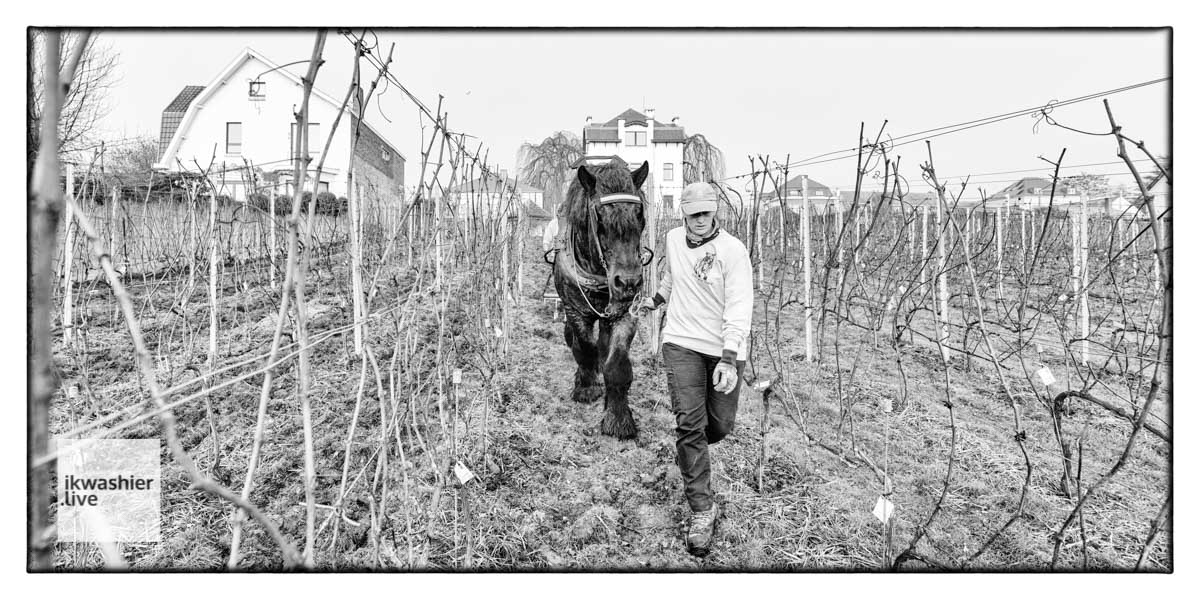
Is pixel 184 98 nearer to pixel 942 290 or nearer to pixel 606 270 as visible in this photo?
pixel 606 270

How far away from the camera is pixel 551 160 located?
20.6 feet

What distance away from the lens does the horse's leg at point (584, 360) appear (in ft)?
12.6

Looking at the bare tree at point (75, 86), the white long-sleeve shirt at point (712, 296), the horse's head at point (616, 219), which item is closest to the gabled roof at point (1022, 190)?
the white long-sleeve shirt at point (712, 296)

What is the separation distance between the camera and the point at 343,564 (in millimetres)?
2076

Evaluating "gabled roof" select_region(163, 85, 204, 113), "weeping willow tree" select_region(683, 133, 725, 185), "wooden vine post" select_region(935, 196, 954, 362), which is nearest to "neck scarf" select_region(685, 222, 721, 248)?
"wooden vine post" select_region(935, 196, 954, 362)

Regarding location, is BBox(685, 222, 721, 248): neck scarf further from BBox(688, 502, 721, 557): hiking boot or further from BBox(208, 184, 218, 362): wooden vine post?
BBox(208, 184, 218, 362): wooden vine post

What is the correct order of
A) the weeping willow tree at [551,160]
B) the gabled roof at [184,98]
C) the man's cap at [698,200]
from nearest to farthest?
the gabled roof at [184,98], the man's cap at [698,200], the weeping willow tree at [551,160]

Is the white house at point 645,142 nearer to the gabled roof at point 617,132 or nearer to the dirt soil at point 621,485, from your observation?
the gabled roof at point 617,132

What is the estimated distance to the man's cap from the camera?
234 cm

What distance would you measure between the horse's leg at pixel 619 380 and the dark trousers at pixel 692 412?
0.94m

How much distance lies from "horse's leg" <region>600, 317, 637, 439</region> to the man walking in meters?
0.91

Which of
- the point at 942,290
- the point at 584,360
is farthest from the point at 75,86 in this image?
the point at 942,290

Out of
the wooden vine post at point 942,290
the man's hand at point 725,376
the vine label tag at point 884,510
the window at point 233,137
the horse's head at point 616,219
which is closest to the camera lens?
the vine label tag at point 884,510
